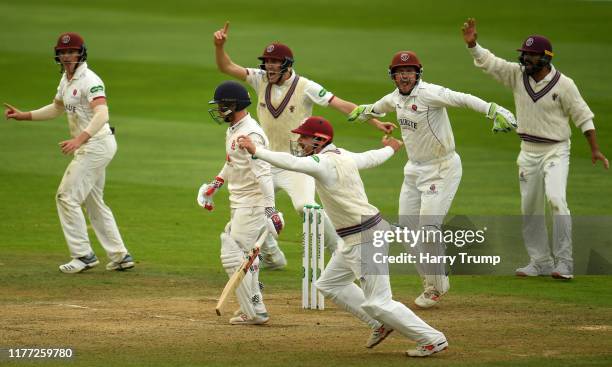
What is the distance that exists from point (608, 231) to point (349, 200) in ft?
18.6

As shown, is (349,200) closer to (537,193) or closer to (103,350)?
(103,350)

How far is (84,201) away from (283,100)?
2.25 meters

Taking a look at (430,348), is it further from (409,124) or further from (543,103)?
(543,103)

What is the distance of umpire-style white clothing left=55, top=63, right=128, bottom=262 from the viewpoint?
12062 millimetres

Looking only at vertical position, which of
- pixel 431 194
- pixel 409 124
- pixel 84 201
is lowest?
pixel 84 201

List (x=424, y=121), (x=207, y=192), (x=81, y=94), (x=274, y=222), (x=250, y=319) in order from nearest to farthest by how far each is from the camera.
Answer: (x=274, y=222)
(x=250, y=319)
(x=207, y=192)
(x=424, y=121)
(x=81, y=94)

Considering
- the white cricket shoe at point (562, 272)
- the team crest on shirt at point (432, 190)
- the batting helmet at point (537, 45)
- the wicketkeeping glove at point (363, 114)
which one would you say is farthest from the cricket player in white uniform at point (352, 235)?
the white cricket shoe at point (562, 272)

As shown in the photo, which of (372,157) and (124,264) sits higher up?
(372,157)

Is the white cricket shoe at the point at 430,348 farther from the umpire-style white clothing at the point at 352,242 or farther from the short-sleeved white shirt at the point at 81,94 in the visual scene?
the short-sleeved white shirt at the point at 81,94

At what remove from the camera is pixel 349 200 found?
8781mm

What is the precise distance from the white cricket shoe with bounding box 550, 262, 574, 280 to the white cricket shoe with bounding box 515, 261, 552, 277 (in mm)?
171

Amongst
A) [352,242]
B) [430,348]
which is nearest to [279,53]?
[352,242]

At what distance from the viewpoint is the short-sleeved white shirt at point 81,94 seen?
473 inches

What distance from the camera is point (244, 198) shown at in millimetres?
10008
